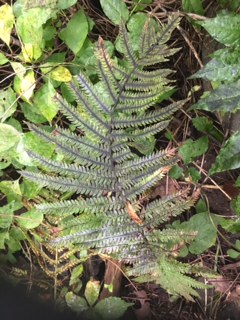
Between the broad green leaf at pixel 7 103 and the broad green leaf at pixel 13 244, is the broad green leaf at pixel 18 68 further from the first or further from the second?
the broad green leaf at pixel 13 244

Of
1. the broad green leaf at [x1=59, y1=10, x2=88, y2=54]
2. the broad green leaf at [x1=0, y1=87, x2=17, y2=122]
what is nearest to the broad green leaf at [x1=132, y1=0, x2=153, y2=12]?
the broad green leaf at [x1=59, y1=10, x2=88, y2=54]

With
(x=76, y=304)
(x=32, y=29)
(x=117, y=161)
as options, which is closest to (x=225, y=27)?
(x=117, y=161)

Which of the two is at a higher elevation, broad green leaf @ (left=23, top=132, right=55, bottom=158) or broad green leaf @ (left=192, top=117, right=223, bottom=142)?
broad green leaf @ (left=23, top=132, right=55, bottom=158)

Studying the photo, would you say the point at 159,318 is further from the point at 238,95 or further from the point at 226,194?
the point at 238,95

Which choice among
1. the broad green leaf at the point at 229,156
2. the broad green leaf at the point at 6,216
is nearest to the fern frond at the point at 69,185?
the broad green leaf at the point at 229,156

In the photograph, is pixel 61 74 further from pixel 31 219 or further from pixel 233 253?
pixel 233 253

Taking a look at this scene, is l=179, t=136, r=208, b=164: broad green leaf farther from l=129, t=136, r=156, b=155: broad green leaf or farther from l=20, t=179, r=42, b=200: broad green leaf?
l=20, t=179, r=42, b=200: broad green leaf

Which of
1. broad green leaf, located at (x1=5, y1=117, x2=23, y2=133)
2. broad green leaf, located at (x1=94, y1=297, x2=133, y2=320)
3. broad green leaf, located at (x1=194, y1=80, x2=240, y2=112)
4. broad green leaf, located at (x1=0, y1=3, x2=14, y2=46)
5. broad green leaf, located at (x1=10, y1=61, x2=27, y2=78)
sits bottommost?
broad green leaf, located at (x1=94, y1=297, x2=133, y2=320)
